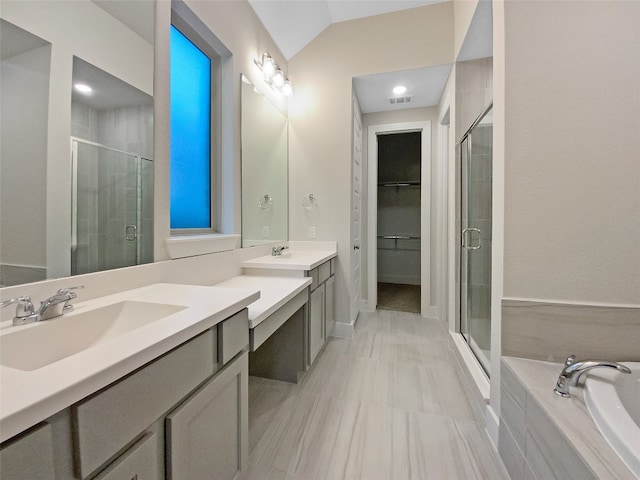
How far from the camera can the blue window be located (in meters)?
1.48

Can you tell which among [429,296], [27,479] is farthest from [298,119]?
[27,479]

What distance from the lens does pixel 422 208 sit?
307 cm

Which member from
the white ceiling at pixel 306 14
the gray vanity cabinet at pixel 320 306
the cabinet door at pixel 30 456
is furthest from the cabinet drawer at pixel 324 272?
the white ceiling at pixel 306 14

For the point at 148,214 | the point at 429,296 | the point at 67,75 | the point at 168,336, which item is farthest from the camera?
the point at 429,296

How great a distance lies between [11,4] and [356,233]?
2.48 m

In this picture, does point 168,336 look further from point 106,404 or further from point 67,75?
point 67,75

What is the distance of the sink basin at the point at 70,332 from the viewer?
672mm

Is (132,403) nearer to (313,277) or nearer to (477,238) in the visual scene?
(313,277)

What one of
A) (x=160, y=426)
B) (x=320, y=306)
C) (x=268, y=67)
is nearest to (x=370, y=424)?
(x=320, y=306)

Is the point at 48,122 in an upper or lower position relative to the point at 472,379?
upper

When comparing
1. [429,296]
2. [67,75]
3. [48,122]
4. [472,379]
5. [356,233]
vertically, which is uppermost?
[67,75]

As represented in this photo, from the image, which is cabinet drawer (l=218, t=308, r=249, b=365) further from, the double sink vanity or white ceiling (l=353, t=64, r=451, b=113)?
white ceiling (l=353, t=64, r=451, b=113)

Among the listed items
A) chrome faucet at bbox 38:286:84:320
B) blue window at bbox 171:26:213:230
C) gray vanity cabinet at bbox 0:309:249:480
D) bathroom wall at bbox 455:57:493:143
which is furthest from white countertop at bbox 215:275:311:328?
bathroom wall at bbox 455:57:493:143

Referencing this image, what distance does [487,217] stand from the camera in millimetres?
1771
